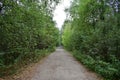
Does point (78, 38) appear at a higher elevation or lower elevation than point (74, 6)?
lower

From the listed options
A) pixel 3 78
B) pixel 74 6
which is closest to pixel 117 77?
pixel 3 78

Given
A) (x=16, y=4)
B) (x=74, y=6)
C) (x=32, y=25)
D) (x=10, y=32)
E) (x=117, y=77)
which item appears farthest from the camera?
(x=74, y=6)

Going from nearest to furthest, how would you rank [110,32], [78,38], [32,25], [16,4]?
[16,4], [110,32], [32,25], [78,38]

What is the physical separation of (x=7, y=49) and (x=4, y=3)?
4.13m

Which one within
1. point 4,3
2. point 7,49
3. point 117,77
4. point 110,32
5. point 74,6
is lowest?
point 117,77

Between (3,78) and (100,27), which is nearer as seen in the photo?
(3,78)

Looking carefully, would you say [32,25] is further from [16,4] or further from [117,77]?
[117,77]

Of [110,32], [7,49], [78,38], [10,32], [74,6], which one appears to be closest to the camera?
[10,32]

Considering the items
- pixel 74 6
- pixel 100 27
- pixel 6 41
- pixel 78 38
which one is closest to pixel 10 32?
pixel 6 41

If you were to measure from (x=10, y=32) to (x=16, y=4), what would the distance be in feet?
5.79

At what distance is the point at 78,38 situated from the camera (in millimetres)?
20391

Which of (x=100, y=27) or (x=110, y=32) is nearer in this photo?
(x=110, y=32)

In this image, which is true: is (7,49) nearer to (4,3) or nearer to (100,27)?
(4,3)

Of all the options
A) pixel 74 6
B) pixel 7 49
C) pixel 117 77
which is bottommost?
pixel 117 77
